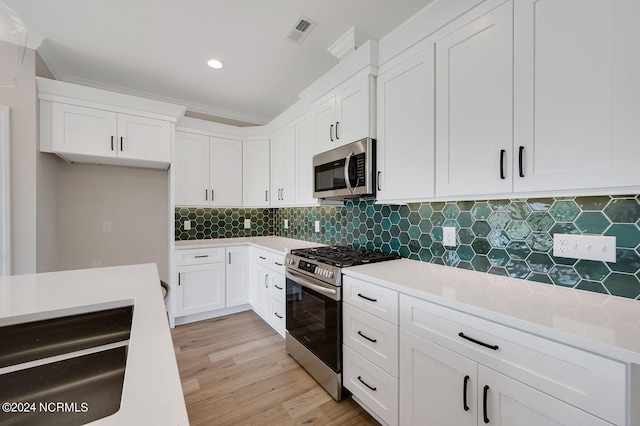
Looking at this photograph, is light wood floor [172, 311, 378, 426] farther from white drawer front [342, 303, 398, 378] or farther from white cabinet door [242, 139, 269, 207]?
white cabinet door [242, 139, 269, 207]

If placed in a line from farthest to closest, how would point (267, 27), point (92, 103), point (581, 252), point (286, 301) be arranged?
point (92, 103) → point (286, 301) → point (267, 27) → point (581, 252)

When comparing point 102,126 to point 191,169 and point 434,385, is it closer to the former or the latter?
point 191,169

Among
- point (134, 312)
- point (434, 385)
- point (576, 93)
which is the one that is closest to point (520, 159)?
point (576, 93)

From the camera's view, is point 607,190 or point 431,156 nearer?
point 607,190

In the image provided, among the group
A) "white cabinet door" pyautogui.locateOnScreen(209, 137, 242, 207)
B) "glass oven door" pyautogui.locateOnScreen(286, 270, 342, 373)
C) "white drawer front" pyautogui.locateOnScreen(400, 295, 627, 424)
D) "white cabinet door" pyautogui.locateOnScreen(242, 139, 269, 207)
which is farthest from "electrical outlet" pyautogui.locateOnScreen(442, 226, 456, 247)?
"white cabinet door" pyautogui.locateOnScreen(209, 137, 242, 207)

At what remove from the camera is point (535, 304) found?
1073 millimetres

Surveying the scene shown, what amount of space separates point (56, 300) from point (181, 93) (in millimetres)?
2819

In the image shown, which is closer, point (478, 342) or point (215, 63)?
point (478, 342)

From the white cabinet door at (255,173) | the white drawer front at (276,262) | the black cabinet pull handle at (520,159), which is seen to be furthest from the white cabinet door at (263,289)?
the black cabinet pull handle at (520,159)

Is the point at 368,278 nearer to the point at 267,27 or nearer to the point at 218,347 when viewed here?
the point at 218,347

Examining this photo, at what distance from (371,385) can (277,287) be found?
132cm

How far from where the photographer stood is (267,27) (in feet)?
6.85

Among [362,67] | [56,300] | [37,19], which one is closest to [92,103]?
[37,19]
